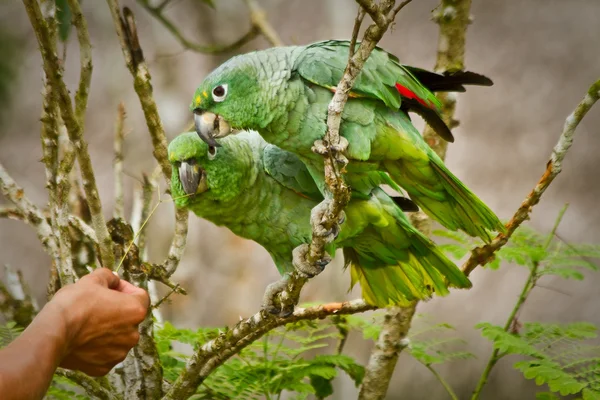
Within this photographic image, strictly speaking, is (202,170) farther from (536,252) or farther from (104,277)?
(536,252)

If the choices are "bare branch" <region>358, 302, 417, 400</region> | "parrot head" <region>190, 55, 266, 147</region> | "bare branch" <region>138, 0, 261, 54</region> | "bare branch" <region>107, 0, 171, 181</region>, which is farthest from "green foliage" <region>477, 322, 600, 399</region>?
"bare branch" <region>138, 0, 261, 54</region>

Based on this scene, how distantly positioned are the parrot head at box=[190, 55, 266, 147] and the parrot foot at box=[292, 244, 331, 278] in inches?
16.8

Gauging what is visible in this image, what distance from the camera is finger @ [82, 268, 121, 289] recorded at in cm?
135

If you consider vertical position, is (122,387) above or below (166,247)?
below

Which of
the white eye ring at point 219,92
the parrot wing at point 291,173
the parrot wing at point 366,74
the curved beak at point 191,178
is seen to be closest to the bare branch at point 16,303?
the curved beak at point 191,178

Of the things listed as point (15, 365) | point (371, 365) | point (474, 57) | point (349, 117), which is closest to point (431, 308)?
point (371, 365)

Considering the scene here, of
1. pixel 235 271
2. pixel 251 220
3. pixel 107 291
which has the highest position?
pixel 235 271

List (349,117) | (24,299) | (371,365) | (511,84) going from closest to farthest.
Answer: (349,117) < (371,365) < (24,299) < (511,84)

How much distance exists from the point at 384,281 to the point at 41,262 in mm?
2994

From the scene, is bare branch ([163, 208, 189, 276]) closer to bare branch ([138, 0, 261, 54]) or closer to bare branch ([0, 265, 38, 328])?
bare branch ([0, 265, 38, 328])

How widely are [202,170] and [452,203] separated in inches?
32.4

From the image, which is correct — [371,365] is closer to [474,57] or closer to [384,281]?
[384,281]

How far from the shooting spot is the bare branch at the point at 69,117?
5.46ft

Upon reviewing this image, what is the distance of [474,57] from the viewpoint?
3436 millimetres
